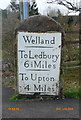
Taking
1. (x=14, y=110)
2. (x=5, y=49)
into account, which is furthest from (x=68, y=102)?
(x=5, y=49)

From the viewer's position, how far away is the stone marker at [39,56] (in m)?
4.25

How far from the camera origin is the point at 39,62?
4.34 metres

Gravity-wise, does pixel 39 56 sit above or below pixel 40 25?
below

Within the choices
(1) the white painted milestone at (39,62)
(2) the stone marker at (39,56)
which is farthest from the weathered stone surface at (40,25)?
(1) the white painted milestone at (39,62)

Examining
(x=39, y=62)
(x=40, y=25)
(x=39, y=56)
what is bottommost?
(x=39, y=62)

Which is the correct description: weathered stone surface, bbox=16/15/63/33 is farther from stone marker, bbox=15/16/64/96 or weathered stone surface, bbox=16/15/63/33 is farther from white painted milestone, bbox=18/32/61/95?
white painted milestone, bbox=18/32/61/95

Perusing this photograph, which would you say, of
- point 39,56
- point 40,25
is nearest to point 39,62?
point 39,56

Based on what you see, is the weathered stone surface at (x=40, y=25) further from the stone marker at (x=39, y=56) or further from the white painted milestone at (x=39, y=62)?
the white painted milestone at (x=39, y=62)

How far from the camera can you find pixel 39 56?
170 inches

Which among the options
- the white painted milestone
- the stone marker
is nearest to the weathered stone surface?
the stone marker

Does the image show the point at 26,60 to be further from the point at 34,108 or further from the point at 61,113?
the point at 61,113

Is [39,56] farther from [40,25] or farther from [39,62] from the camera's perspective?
[40,25]

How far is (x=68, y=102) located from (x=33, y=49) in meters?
1.46

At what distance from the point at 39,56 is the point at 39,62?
144mm
